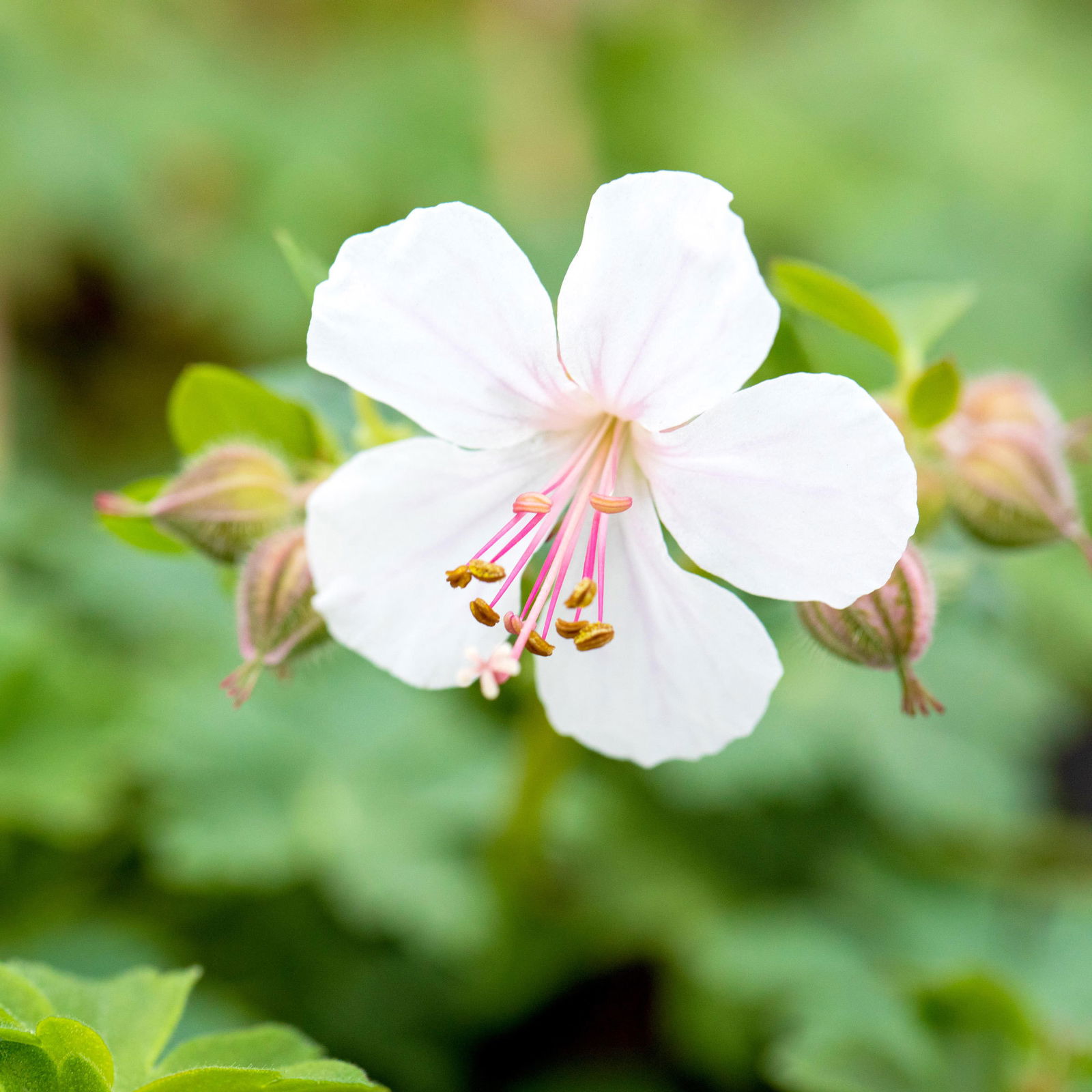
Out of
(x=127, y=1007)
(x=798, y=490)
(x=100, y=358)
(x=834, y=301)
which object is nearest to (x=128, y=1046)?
(x=127, y=1007)

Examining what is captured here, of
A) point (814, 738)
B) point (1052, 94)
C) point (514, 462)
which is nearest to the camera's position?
point (514, 462)

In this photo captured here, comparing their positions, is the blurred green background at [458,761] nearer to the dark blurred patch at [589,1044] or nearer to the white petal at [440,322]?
the dark blurred patch at [589,1044]

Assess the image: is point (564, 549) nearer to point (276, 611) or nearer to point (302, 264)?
point (276, 611)

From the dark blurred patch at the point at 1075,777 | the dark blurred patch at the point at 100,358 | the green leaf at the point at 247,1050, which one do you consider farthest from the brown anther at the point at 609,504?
the dark blurred patch at the point at 100,358

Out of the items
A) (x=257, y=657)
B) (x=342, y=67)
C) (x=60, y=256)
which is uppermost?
(x=257, y=657)

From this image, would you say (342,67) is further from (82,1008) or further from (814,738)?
(82,1008)

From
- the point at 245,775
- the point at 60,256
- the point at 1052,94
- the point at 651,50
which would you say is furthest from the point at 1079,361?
the point at 60,256

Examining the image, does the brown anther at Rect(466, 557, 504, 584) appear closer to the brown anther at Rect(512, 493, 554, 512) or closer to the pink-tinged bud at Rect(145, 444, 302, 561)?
the brown anther at Rect(512, 493, 554, 512)

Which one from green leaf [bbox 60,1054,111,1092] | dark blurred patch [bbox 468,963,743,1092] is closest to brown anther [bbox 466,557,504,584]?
green leaf [bbox 60,1054,111,1092]
